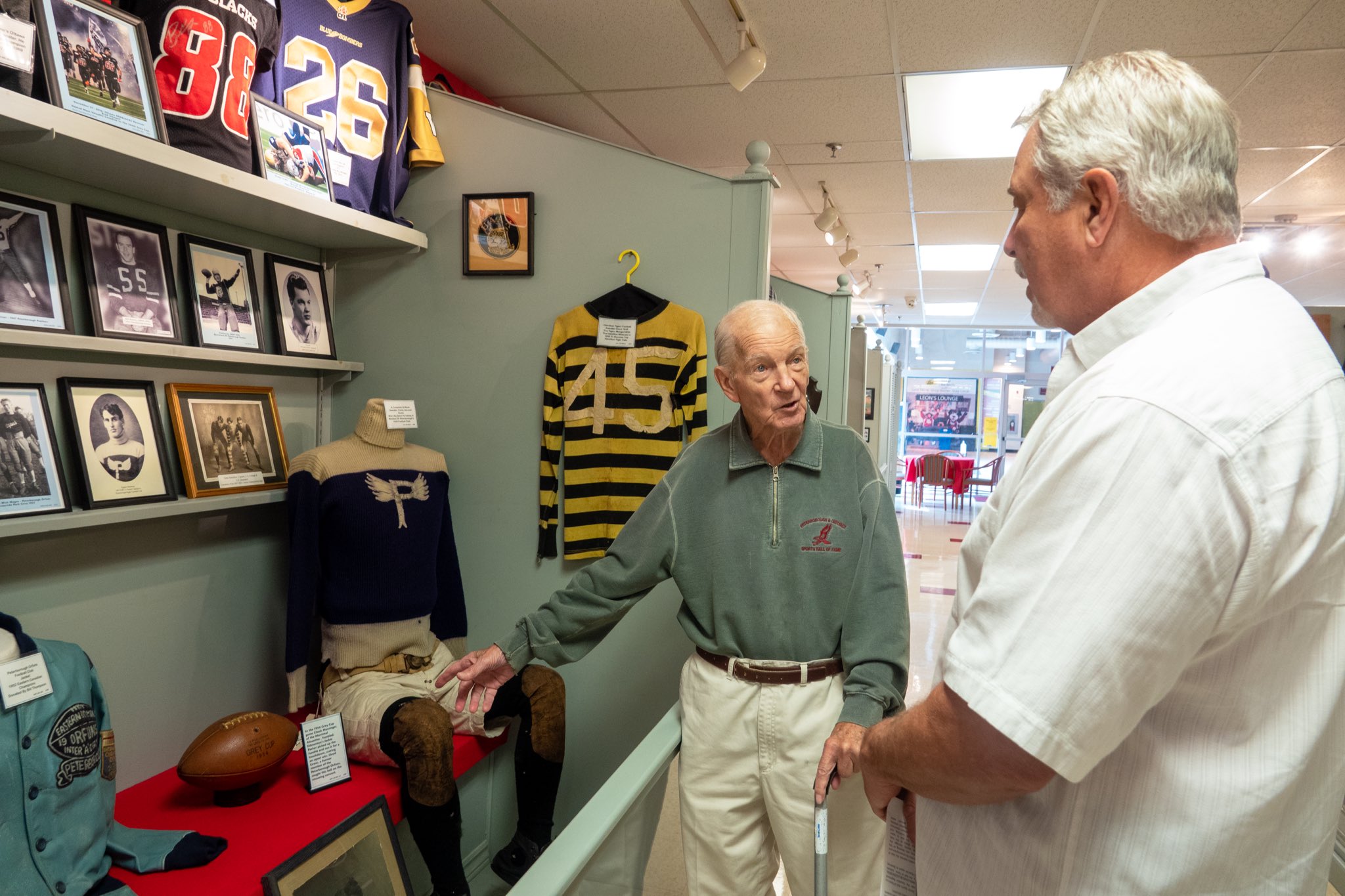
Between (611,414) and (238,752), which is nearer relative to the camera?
Result: (238,752)

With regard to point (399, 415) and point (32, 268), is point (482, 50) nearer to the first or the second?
point (399, 415)

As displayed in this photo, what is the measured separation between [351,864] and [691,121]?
387cm

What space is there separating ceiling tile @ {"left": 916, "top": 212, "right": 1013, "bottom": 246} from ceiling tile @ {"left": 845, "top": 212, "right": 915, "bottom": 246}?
119 millimetres

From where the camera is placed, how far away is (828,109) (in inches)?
161

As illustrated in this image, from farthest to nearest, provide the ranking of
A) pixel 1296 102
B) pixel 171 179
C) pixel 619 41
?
1. pixel 1296 102
2. pixel 619 41
3. pixel 171 179

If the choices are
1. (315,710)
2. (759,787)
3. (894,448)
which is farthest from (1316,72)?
(894,448)

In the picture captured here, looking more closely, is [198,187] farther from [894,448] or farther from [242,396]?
[894,448]

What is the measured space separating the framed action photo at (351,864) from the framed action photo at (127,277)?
129cm

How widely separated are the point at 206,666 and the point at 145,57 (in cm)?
165

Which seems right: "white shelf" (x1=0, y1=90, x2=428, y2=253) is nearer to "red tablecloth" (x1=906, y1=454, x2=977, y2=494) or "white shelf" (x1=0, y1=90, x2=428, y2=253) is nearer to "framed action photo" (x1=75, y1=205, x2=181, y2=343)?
"framed action photo" (x1=75, y1=205, x2=181, y2=343)

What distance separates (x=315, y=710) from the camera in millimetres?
2449

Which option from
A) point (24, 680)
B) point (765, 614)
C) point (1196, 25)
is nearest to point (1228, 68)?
point (1196, 25)

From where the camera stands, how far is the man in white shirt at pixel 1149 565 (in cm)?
63

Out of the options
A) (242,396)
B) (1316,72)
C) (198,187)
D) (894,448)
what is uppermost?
(1316,72)
